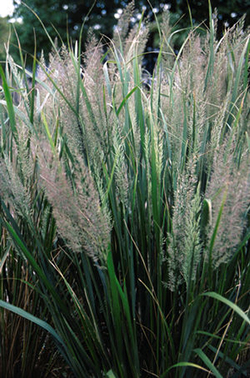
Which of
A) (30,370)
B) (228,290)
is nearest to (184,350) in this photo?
(228,290)

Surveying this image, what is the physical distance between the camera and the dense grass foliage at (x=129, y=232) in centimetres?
90

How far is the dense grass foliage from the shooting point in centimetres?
90

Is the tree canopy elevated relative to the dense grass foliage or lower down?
elevated

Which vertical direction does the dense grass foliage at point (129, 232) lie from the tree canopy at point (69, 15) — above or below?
below

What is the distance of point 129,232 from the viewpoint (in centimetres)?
118

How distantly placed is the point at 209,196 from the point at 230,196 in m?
0.08

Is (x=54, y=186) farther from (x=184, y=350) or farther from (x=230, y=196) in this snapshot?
(x=184, y=350)

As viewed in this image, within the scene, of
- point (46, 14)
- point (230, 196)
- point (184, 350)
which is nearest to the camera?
point (230, 196)

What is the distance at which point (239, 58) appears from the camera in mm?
1434

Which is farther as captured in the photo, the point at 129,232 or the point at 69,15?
the point at 69,15

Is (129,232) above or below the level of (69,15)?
below

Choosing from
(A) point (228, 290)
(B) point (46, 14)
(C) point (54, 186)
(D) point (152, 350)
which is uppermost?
(B) point (46, 14)

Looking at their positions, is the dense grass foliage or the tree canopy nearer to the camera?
the dense grass foliage

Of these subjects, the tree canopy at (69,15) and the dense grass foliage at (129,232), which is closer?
the dense grass foliage at (129,232)
